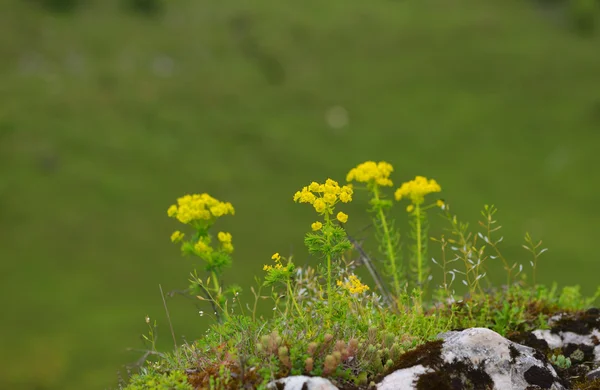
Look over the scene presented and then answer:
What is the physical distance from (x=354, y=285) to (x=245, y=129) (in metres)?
93.3

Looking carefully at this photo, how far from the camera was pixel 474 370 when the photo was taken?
16.1ft

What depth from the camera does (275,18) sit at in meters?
114

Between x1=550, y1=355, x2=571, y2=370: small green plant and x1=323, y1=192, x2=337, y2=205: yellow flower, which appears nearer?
x1=323, y1=192, x2=337, y2=205: yellow flower

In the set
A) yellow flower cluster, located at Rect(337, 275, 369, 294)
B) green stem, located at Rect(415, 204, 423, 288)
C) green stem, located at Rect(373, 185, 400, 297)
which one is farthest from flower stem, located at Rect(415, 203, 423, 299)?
yellow flower cluster, located at Rect(337, 275, 369, 294)

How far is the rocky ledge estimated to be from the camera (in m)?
4.64

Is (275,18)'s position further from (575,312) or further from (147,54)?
(575,312)

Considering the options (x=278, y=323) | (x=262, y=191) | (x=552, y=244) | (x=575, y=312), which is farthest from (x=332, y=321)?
(x=262, y=191)

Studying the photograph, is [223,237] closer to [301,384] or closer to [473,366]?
[301,384]

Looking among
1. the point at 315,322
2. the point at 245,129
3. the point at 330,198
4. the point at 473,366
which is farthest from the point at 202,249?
the point at 245,129

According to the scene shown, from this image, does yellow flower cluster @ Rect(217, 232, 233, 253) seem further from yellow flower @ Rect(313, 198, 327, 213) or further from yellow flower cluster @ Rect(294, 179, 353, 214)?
yellow flower @ Rect(313, 198, 327, 213)

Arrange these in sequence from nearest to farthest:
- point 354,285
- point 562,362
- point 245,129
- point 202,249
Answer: point 354,285 → point 562,362 → point 202,249 → point 245,129

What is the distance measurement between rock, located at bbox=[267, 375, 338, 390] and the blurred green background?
189 ft

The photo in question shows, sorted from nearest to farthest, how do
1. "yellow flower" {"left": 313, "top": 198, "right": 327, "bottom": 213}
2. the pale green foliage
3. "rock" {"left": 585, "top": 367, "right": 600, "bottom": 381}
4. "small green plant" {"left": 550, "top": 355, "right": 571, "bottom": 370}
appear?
1. the pale green foliage
2. "yellow flower" {"left": 313, "top": 198, "right": 327, "bottom": 213}
3. "rock" {"left": 585, "top": 367, "right": 600, "bottom": 381}
4. "small green plant" {"left": 550, "top": 355, "right": 571, "bottom": 370}

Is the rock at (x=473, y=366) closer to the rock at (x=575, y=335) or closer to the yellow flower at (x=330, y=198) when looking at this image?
the rock at (x=575, y=335)
